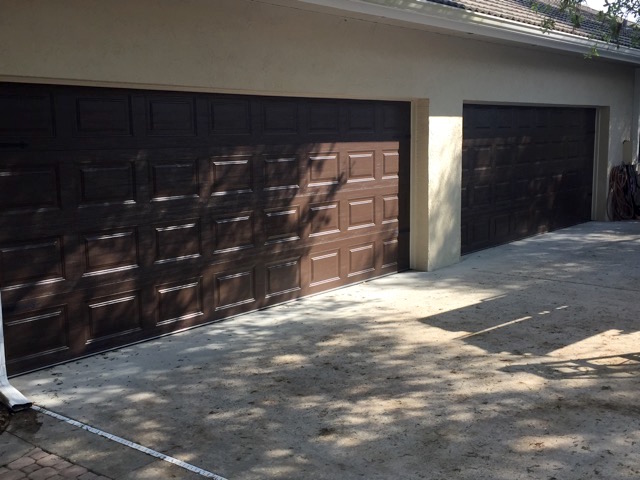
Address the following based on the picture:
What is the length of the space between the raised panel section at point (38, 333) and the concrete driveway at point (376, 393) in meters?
0.18

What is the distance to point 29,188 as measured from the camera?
5711 millimetres

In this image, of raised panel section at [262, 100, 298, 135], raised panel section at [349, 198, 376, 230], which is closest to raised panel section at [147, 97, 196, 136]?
raised panel section at [262, 100, 298, 135]

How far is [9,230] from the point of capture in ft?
18.4

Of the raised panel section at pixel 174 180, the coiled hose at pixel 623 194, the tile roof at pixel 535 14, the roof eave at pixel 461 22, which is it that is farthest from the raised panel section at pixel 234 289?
the coiled hose at pixel 623 194

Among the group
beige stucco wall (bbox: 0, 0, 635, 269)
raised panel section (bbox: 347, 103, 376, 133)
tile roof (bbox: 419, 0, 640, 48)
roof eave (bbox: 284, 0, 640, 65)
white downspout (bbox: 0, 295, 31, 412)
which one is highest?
tile roof (bbox: 419, 0, 640, 48)

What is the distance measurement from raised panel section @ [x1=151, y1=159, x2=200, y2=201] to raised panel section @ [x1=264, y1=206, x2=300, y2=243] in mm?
1035

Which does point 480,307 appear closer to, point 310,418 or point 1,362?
point 310,418

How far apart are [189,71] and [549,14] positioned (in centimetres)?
699

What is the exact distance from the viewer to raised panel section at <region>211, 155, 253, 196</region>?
7.21 meters

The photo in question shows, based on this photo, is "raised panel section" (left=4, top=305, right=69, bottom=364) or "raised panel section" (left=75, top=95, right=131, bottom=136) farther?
"raised panel section" (left=75, top=95, right=131, bottom=136)

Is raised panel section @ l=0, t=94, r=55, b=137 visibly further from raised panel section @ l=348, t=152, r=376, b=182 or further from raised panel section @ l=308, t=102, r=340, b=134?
raised panel section @ l=348, t=152, r=376, b=182

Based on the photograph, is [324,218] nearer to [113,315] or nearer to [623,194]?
[113,315]

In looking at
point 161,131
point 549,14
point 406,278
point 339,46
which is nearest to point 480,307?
point 406,278

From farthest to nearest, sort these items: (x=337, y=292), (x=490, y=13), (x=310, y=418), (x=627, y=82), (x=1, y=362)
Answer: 1. (x=627, y=82)
2. (x=490, y=13)
3. (x=337, y=292)
4. (x=1, y=362)
5. (x=310, y=418)
